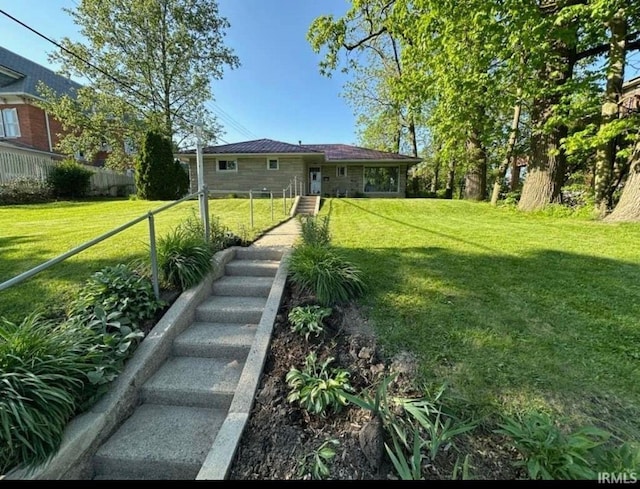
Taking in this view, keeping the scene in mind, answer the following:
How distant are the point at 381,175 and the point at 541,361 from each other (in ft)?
60.1

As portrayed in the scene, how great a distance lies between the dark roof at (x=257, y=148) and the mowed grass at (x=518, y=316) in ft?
40.9

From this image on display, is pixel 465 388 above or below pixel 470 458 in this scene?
above

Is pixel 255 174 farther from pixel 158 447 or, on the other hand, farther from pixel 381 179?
pixel 158 447

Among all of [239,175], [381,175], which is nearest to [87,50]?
[239,175]

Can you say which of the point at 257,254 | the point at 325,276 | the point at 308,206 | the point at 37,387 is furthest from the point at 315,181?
the point at 37,387

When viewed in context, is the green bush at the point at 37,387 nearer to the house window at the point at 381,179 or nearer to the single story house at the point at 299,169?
the single story house at the point at 299,169

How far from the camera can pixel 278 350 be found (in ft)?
9.03

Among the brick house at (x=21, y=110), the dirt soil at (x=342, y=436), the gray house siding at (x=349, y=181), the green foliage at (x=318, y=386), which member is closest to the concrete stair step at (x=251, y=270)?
the dirt soil at (x=342, y=436)

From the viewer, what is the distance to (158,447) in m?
2.10

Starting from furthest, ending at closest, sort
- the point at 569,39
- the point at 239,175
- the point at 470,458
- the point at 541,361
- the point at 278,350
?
the point at 239,175
the point at 569,39
the point at 278,350
the point at 541,361
the point at 470,458

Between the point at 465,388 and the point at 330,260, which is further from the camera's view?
the point at 330,260

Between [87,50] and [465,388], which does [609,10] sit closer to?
[465,388]

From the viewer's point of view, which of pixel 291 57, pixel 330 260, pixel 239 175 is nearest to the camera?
pixel 330 260

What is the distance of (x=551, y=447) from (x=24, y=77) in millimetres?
28033
